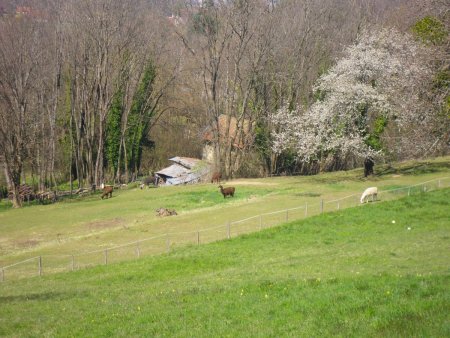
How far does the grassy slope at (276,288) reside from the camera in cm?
1145

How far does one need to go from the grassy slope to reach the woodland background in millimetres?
18566

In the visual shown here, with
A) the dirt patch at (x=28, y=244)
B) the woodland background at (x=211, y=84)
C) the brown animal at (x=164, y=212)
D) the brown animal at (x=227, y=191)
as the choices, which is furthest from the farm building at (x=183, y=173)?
the dirt patch at (x=28, y=244)

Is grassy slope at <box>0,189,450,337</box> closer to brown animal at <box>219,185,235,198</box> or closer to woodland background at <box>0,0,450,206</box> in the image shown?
brown animal at <box>219,185,235,198</box>

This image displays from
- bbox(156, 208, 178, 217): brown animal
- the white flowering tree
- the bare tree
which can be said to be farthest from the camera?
the bare tree

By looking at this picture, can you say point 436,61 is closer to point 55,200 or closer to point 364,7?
point 55,200

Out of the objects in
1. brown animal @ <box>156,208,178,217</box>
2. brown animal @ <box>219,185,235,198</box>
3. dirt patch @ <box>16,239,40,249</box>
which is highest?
brown animal @ <box>219,185,235,198</box>

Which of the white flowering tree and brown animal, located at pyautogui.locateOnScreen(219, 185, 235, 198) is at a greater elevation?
the white flowering tree

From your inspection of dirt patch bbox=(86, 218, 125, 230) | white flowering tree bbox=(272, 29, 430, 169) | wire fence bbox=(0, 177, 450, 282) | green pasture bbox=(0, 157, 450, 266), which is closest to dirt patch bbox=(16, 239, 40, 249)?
green pasture bbox=(0, 157, 450, 266)

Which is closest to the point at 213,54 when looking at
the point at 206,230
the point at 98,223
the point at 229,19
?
the point at 229,19

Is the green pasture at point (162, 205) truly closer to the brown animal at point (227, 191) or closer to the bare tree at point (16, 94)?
the brown animal at point (227, 191)

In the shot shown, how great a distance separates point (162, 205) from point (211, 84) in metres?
25.5

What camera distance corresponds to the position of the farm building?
2744 inches

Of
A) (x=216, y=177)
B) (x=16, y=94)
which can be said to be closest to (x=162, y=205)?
(x=216, y=177)

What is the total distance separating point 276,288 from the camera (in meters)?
15.2
